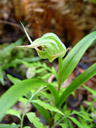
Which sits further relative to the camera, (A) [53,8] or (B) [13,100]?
Answer: (A) [53,8]

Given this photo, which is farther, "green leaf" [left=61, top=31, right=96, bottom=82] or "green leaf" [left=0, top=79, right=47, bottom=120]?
"green leaf" [left=61, top=31, right=96, bottom=82]

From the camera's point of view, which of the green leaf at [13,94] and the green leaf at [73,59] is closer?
the green leaf at [13,94]

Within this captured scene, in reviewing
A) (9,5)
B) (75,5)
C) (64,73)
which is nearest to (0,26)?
(9,5)

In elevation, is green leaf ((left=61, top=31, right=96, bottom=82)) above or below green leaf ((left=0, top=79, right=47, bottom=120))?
below

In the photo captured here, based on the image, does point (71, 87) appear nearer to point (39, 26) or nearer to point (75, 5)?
point (39, 26)

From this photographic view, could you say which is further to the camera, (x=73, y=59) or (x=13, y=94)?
(x=73, y=59)

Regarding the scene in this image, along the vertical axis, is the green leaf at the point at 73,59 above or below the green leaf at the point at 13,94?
below

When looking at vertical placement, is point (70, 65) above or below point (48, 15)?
above

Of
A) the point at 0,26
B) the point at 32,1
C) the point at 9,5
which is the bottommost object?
the point at 0,26
